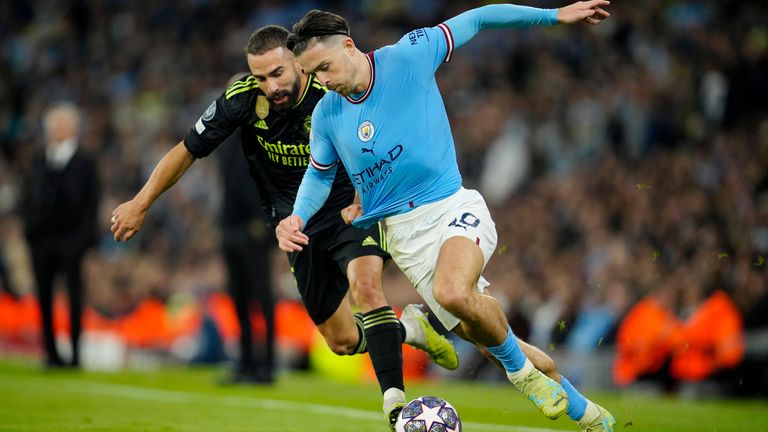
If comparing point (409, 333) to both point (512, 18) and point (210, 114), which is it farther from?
point (512, 18)

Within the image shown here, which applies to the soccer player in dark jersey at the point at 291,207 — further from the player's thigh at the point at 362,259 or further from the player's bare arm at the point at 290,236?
the player's bare arm at the point at 290,236

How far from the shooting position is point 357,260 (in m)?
7.36

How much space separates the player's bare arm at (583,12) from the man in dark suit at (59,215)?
7909 millimetres

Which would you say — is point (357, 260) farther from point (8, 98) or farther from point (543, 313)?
point (8, 98)

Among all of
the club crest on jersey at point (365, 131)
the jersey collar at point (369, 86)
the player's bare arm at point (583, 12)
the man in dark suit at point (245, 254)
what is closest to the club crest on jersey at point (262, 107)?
the jersey collar at point (369, 86)

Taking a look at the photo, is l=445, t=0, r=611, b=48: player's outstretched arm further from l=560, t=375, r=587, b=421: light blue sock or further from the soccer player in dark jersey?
l=560, t=375, r=587, b=421: light blue sock

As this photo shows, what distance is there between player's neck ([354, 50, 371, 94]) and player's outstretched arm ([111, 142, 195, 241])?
1350 millimetres

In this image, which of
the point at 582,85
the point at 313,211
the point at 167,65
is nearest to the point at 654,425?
the point at 313,211

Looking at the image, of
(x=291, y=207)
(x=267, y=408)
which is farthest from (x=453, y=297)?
(x=267, y=408)

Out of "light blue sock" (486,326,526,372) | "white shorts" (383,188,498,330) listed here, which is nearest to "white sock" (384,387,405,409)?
"white shorts" (383,188,498,330)

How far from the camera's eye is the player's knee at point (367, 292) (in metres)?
7.11

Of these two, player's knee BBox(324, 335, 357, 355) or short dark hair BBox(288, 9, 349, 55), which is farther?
player's knee BBox(324, 335, 357, 355)

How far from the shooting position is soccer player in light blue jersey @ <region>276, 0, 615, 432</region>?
6379mm

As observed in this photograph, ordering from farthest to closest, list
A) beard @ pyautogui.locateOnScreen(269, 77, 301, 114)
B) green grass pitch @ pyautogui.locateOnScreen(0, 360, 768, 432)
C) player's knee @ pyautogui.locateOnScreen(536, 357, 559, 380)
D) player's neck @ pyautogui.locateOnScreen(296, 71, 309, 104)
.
A: 1. green grass pitch @ pyautogui.locateOnScreen(0, 360, 768, 432)
2. player's neck @ pyautogui.locateOnScreen(296, 71, 309, 104)
3. beard @ pyautogui.locateOnScreen(269, 77, 301, 114)
4. player's knee @ pyautogui.locateOnScreen(536, 357, 559, 380)
